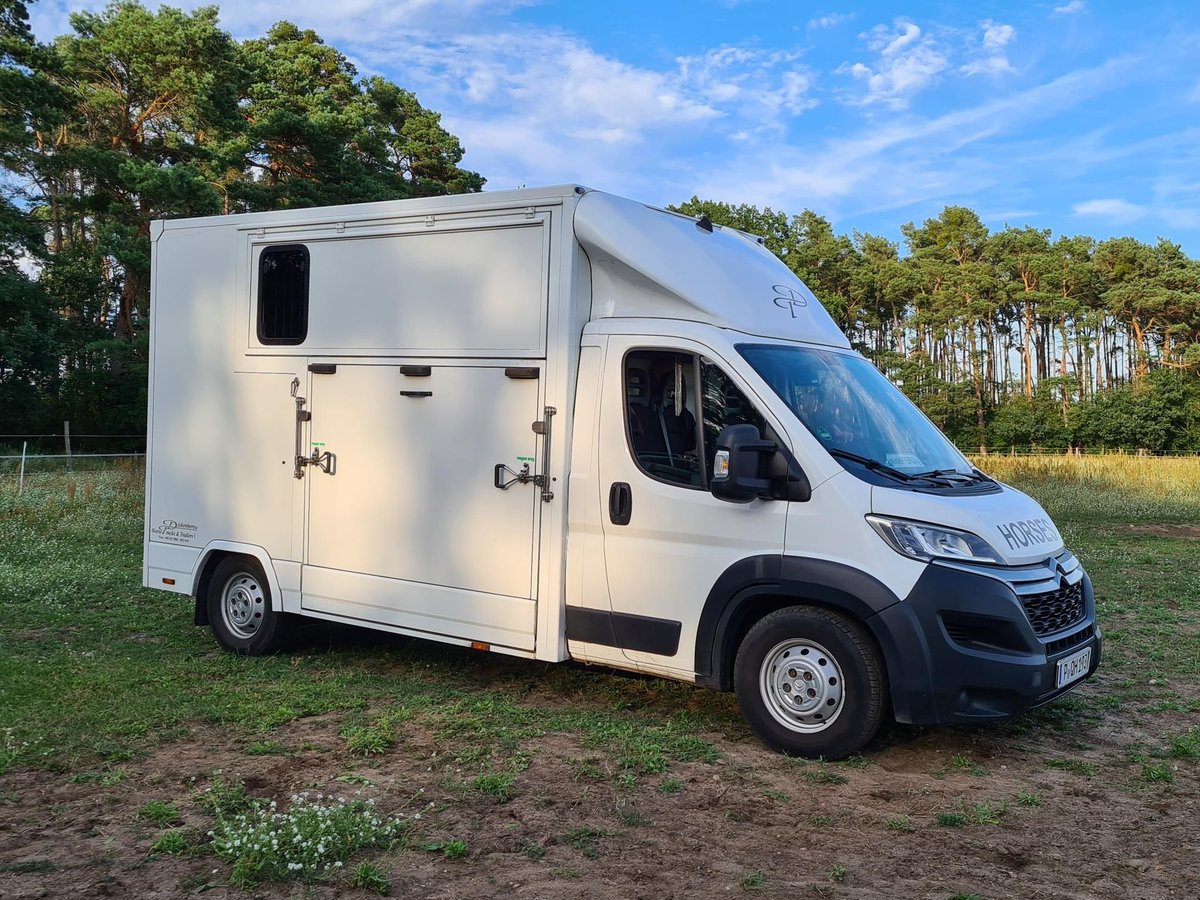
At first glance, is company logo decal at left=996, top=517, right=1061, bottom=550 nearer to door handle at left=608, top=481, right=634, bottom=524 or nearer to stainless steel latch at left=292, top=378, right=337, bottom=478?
door handle at left=608, top=481, right=634, bottom=524

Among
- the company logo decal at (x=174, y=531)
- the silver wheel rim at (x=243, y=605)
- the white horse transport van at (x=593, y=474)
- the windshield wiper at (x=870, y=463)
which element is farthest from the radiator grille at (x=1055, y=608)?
the company logo decal at (x=174, y=531)

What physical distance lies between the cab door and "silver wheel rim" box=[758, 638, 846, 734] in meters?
0.47

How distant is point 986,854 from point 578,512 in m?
2.82

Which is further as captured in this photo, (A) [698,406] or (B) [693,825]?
(A) [698,406]

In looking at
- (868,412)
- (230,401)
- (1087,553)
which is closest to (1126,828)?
(868,412)

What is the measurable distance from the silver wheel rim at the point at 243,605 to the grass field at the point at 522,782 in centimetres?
29

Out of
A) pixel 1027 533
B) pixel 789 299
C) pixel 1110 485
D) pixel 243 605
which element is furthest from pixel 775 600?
pixel 1110 485

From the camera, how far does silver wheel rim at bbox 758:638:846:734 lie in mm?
5332

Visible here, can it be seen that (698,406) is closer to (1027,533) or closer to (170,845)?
(1027,533)

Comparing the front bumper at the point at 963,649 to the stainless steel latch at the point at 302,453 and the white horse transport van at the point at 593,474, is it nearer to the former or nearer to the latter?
the white horse transport van at the point at 593,474

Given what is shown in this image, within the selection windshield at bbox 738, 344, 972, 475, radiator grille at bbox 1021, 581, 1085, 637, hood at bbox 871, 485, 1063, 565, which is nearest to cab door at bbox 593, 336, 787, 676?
windshield at bbox 738, 344, 972, 475

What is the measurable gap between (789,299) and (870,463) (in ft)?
4.87

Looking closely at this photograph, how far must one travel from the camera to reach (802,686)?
5.42 metres

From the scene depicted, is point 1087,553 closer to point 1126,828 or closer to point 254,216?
point 1126,828
